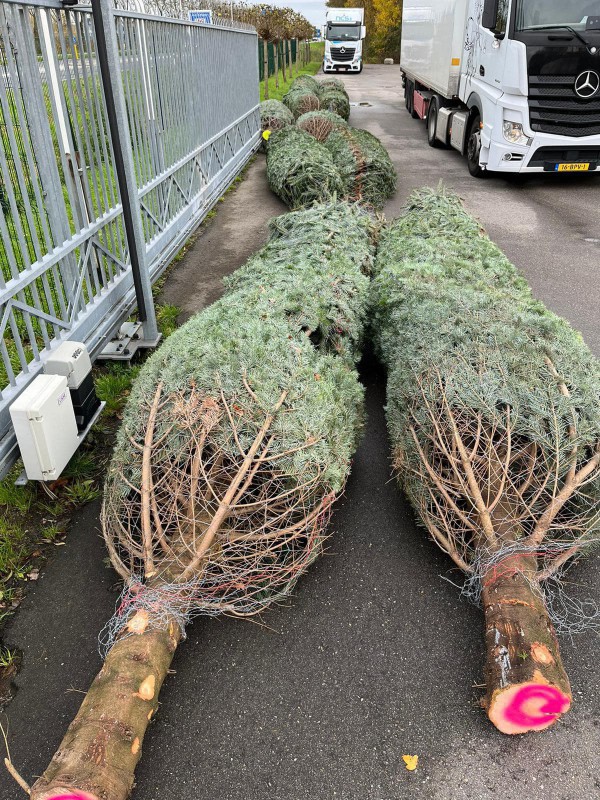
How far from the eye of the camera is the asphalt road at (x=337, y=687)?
2.48 metres

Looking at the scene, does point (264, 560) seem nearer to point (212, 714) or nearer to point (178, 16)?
point (212, 714)

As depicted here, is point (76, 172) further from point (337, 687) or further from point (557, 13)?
point (557, 13)

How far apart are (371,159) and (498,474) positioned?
27.4 feet

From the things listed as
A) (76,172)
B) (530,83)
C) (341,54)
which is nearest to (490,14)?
(530,83)

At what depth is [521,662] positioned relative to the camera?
2518mm

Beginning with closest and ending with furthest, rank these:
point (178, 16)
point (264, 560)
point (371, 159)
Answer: point (264, 560), point (178, 16), point (371, 159)

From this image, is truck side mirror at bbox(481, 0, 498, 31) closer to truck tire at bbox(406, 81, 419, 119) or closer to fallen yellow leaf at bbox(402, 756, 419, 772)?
truck tire at bbox(406, 81, 419, 119)

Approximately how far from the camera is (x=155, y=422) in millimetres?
3344

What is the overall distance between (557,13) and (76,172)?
30.4 ft

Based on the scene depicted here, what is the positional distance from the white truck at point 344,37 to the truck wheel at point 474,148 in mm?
29375

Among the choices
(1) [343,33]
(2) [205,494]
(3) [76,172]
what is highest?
(1) [343,33]

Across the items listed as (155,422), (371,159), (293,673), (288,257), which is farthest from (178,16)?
(293,673)

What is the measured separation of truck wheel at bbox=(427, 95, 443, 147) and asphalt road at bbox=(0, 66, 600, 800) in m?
13.9

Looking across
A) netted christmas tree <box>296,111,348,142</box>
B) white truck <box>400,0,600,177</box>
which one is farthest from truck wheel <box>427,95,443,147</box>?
netted christmas tree <box>296,111,348,142</box>
